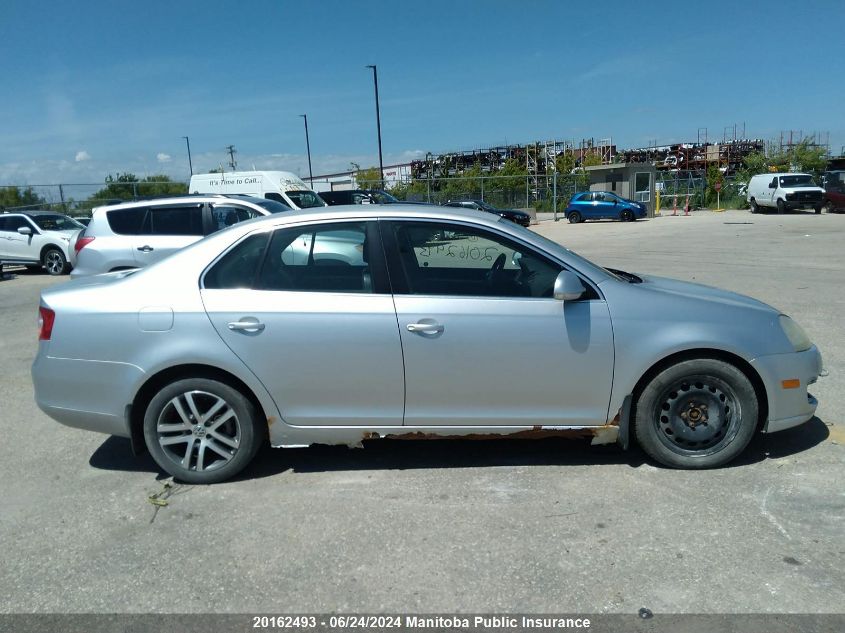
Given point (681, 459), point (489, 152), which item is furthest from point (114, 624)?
point (489, 152)

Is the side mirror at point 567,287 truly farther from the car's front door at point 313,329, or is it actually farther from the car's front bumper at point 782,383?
the car's front bumper at point 782,383

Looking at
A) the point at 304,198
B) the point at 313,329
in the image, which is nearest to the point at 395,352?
the point at 313,329

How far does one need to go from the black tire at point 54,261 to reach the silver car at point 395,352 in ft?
45.3

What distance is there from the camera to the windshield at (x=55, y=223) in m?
16.7

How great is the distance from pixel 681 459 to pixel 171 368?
3125 millimetres

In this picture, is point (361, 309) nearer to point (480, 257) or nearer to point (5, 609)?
point (480, 257)

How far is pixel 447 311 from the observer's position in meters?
4.00

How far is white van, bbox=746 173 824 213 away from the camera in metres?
34.4

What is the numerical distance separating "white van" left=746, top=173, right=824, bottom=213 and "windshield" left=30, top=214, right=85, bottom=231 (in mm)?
32438

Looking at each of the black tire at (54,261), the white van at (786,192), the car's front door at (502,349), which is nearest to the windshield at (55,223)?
the black tire at (54,261)

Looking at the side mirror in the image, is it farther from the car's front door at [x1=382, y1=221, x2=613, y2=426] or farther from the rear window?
the rear window

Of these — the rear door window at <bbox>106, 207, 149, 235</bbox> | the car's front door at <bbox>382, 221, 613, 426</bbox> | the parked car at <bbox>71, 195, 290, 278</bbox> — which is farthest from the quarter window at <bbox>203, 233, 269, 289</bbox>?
the rear door window at <bbox>106, 207, 149, 235</bbox>

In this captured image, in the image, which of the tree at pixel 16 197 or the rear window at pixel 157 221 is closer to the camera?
the rear window at pixel 157 221

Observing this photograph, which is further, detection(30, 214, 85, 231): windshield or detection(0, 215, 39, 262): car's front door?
detection(30, 214, 85, 231): windshield
